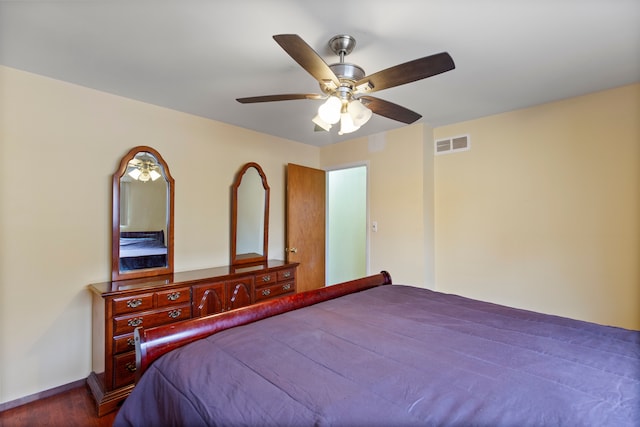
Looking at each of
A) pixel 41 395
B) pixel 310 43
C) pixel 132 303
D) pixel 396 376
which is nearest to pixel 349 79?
pixel 310 43

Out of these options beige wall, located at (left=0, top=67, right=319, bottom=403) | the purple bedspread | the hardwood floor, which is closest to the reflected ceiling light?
beige wall, located at (left=0, top=67, right=319, bottom=403)

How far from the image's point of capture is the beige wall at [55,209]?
204 cm

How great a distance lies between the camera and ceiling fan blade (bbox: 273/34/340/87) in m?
1.20

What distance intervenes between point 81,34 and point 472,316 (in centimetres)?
277

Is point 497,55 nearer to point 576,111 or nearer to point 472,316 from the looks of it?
point 576,111

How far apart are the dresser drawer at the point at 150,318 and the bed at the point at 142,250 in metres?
0.52

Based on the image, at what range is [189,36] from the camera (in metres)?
1.70

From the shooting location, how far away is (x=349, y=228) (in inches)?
196

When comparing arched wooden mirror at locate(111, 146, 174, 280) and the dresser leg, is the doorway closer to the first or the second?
arched wooden mirror at locate(111, 146, 174, 280)

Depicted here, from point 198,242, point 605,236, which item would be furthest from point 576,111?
point 198,242

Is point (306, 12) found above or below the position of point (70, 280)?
above

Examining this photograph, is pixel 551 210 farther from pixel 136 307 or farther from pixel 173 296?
pixel 136 307

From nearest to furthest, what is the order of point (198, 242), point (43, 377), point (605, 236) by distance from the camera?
point (43, 377), point (605, 236), point (198, 242)

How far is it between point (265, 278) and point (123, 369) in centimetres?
130
